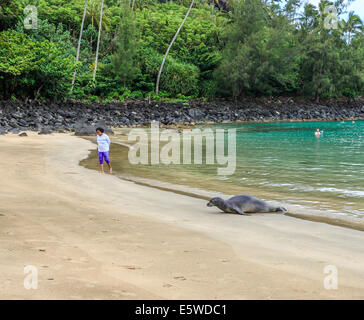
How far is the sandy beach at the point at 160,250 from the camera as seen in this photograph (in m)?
3.21

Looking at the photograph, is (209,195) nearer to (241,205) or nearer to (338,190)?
(241,205)

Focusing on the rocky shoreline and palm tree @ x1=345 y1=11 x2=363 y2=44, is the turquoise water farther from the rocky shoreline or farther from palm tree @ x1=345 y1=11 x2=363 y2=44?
palm tree @ x1=345 y1=11 x2=363 y2=44

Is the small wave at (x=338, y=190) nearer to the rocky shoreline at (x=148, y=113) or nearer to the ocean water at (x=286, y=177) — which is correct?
the ocean water at (x=286, y=177)

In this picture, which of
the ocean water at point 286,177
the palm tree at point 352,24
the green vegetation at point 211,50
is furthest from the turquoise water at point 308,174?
the palm tree at point 352,24

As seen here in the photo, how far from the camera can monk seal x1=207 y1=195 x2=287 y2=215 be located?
691 centimetres

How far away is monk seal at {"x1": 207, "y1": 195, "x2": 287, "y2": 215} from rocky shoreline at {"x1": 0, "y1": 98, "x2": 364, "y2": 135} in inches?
692

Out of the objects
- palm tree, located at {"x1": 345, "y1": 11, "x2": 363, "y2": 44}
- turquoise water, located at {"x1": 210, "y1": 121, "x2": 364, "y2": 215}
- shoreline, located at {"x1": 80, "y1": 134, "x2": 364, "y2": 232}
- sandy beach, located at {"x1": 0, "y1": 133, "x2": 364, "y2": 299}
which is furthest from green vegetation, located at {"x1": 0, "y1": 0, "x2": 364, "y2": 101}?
sandy beach, located at {"x1": 0, "y1": 133, "x2": 364, "y2": 299}

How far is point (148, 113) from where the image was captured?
1487 inches

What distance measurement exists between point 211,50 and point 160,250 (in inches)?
2002

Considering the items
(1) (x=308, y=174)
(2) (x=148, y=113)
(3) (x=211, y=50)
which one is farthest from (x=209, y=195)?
(3) (x=211, y=50)

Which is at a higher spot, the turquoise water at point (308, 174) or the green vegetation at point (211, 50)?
the green vegetation at point (211, 50)

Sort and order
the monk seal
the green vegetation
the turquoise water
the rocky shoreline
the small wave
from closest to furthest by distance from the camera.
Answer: the monk seal
the turquoise water
the small wave
the rocky shoreline
the green vegetation

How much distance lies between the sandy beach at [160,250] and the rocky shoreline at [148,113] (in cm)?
1690

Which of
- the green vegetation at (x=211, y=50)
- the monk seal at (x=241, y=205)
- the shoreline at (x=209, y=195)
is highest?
the green vegetation at (x=211, y=50)
